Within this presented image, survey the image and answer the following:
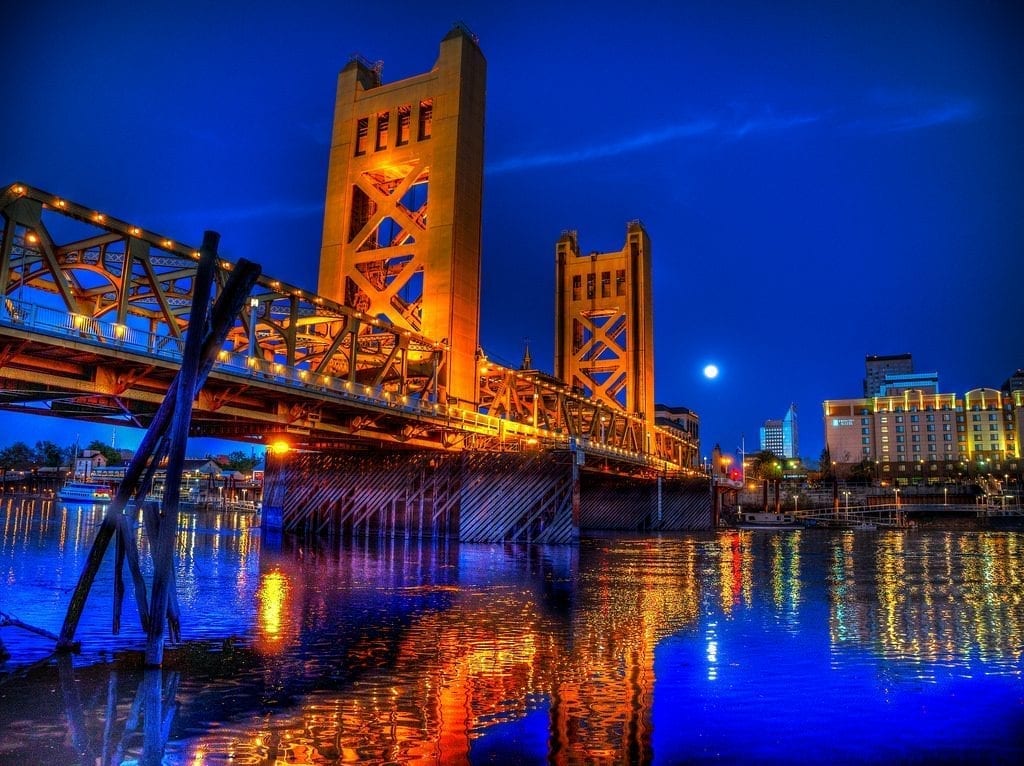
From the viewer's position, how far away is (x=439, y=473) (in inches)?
1839

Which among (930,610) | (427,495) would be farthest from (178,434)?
(427,495)

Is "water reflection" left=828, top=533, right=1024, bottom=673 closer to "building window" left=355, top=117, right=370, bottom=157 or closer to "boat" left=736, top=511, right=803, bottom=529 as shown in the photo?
"building window" left=355, top=117, right=370, bottom=157

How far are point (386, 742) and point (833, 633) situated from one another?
29.0 ft

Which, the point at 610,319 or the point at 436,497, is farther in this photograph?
the point at 610,319

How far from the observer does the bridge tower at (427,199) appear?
52.1 meters

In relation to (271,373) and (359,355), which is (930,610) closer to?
(271,373)

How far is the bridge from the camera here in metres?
27.6

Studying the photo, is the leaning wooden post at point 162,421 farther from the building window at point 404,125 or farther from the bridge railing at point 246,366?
the building window at point 404,125

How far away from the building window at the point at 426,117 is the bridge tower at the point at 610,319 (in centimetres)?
4585

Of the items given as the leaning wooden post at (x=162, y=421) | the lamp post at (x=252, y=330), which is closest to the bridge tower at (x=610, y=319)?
the lamp post at (x=252, y=330)

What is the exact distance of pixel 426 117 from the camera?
59.0m

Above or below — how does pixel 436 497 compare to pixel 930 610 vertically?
above

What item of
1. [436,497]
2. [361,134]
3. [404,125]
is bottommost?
[436,497]

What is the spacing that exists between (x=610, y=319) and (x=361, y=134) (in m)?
50.3
